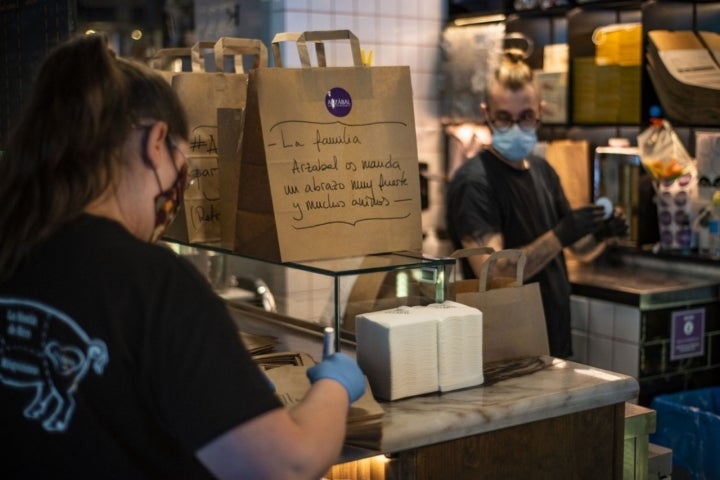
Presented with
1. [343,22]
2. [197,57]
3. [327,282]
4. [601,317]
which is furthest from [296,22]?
[197,57]

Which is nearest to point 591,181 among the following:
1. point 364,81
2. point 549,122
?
point 549,122

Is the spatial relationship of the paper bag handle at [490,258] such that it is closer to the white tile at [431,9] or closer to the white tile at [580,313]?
the white tile at [580,313]

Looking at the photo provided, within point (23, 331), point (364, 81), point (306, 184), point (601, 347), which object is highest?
point (364, 81)

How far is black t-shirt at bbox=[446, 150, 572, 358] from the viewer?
335 cm

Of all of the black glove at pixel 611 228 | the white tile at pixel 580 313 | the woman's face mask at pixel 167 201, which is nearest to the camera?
the woman's face mask at pixel 167 201

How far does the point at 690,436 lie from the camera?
3.60 m

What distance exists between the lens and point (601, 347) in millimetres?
4016

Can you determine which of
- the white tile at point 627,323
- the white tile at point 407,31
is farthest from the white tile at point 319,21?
the white tile at point 627,323

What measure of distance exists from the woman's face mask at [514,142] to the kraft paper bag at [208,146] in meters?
1.33

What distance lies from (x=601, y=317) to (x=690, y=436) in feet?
2.02

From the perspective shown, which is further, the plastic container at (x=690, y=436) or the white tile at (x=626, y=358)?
the white tile at (x=626, y=358)

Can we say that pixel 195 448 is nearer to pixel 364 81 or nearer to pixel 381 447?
pixel 381 447

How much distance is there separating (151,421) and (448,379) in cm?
82

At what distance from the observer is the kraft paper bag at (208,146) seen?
2.27m
